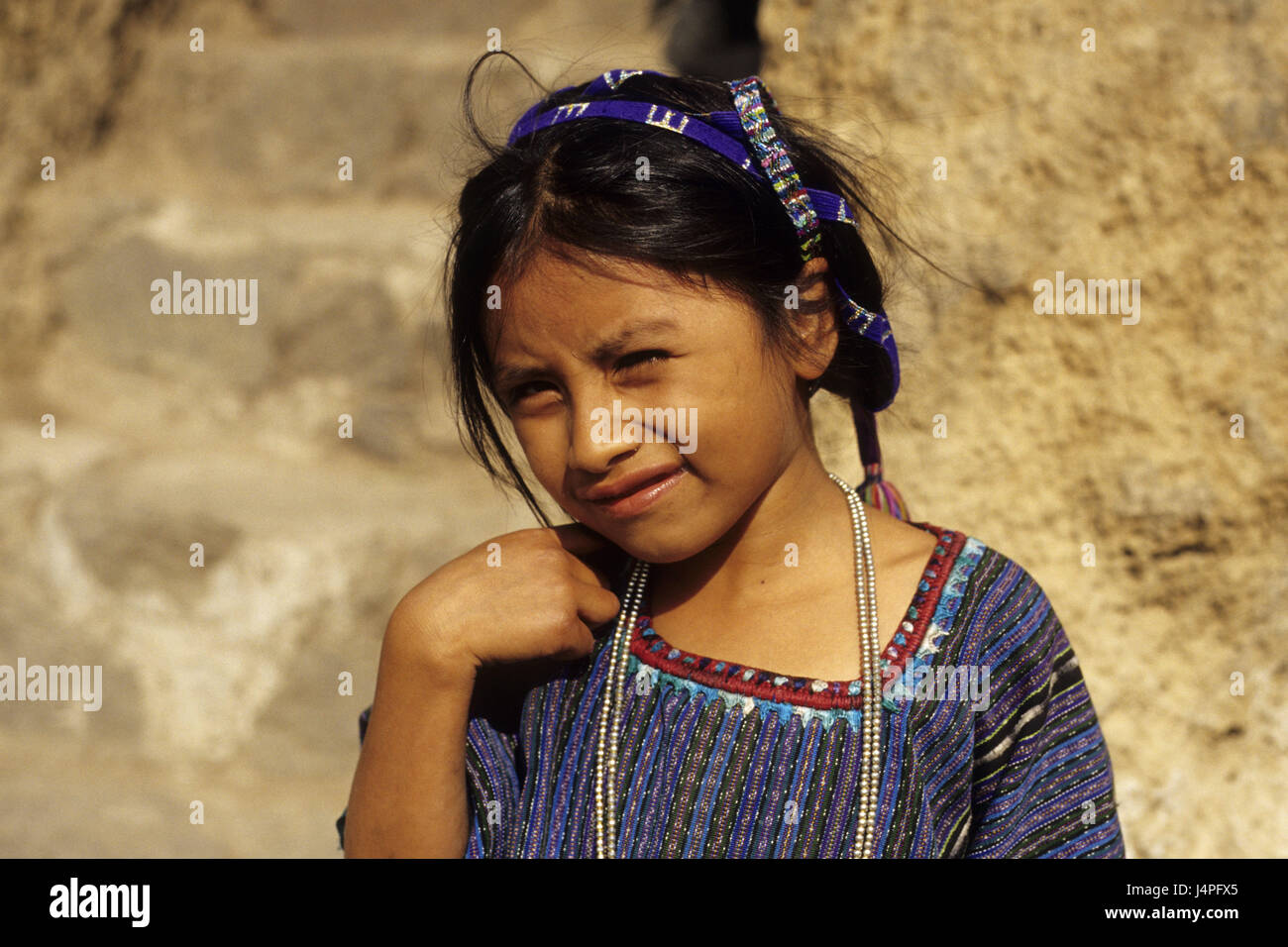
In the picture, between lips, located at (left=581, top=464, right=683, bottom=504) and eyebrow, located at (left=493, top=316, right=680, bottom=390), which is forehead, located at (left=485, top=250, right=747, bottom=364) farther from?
lips, located at (left=581, top=464, right=683, bottom=504)

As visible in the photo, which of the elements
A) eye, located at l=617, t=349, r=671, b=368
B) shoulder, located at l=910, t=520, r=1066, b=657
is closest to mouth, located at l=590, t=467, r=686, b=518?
eye, located at l=617, t=349, r=671, b=368

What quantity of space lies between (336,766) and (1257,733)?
2164 mm

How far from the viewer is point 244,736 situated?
118 inches

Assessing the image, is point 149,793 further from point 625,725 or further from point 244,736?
point 625,725

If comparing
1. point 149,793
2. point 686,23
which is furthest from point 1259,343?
point 149,793

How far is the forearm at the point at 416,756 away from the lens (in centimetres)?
138

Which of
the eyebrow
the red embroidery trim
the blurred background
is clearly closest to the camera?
the eyebrow

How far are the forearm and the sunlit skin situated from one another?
0.88ft

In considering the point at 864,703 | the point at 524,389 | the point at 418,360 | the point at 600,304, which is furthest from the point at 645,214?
the point at 418,360

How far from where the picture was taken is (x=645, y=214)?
1.29 meters

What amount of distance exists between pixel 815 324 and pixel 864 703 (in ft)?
1.53

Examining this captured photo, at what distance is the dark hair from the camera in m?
1.28

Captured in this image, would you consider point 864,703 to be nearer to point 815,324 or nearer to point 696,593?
point 696,593

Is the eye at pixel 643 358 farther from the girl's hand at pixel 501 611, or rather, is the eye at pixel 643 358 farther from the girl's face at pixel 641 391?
the girl's hand at pixel 501 611
